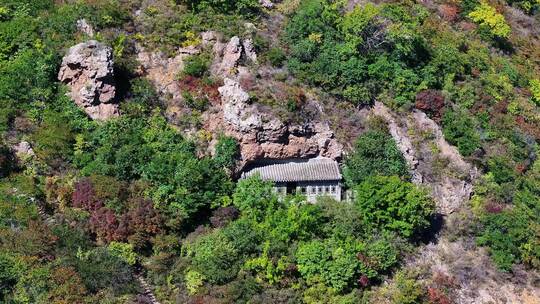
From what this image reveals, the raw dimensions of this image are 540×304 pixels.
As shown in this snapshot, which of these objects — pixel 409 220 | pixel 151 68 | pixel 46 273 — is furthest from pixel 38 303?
pixel 409 220

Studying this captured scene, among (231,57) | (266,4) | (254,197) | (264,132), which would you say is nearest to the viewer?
(254,197)

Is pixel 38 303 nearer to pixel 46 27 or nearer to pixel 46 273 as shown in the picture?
pixel 46 273

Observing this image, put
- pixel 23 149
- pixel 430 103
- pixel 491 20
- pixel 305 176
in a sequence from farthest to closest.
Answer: pixel 491 20
pixel 430 103
pixel 305 176
pixel 23 149

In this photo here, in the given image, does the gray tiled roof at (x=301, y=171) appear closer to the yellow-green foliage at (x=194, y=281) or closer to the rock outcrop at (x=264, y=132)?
the rock outcrop at (x=264, y=132)

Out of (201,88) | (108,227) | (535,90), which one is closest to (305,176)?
(201,88)

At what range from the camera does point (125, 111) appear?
43.2m

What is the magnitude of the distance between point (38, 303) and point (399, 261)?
64.8 feet

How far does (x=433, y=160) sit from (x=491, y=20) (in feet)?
56.7

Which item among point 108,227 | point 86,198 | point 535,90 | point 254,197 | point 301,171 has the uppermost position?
point 535,90

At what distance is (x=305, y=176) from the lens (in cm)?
4266

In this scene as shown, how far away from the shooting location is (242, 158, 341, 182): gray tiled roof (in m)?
42.5

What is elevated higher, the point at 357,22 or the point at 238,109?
the point at 357,22

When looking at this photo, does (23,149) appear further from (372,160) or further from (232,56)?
(372,160)

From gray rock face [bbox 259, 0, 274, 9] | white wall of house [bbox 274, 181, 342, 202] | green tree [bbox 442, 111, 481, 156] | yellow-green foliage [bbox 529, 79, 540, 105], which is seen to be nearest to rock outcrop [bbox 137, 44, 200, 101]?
gray rock face [bbox 259, 0, 274, 9]
